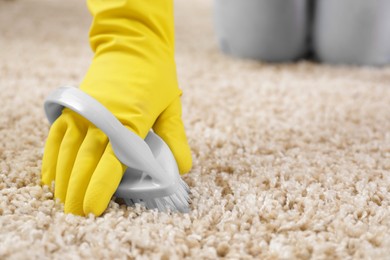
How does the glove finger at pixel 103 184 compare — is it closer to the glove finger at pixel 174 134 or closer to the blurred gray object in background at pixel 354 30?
the glove finger at pixel 174 134

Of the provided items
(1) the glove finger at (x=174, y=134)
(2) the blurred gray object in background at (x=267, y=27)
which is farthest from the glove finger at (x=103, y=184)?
(2) the blurred gray object in background at (x=267, y=27)

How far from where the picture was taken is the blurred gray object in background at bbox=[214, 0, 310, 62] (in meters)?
1.48

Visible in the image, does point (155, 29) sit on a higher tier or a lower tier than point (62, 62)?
higher

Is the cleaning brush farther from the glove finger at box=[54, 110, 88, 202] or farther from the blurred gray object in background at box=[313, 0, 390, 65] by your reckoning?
the blurred gray object in background at box=[313, 0, 390, 65]

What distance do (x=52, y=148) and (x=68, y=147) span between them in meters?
0.04

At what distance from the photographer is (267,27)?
1503 mm

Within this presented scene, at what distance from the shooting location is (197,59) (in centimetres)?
160

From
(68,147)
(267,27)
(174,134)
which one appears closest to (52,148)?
(68,147)


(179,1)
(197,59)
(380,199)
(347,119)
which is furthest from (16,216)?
(179,1)

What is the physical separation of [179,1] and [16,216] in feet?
7.93

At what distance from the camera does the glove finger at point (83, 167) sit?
1.97 feet

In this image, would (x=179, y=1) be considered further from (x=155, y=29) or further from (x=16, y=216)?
(x=16, y=216)

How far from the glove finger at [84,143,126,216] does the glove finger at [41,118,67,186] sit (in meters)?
0.08

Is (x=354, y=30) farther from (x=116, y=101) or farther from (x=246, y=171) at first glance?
(x=116, y=101)
